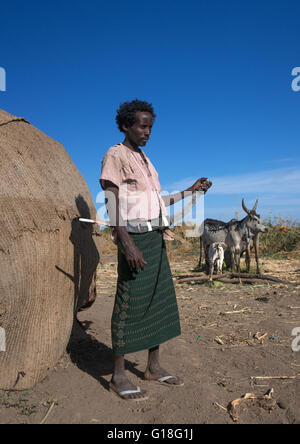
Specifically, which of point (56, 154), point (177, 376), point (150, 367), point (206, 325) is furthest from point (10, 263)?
point (206, 325)

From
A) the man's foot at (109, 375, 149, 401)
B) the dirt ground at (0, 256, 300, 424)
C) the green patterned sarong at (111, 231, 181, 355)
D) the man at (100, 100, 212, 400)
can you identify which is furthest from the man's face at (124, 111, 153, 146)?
the dirt ground at (0, 256, 300, 424)

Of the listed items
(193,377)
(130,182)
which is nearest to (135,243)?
(130,182)

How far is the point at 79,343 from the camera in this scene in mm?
3777

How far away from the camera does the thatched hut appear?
2441mm

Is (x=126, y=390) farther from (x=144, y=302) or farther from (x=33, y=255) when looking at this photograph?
(x=33, y=255)

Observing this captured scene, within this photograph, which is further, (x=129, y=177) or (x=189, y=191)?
(x=189, y=191)

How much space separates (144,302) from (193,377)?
0.83 metres

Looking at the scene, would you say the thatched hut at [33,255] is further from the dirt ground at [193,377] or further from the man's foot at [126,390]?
the man's foot at [126,390]

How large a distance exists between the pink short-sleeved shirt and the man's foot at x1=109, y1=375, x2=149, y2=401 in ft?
3.82

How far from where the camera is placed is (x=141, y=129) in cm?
275

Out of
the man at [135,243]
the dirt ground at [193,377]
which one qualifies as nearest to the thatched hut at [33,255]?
the dirt ground at [193,377]

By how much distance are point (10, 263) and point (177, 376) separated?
1622mm

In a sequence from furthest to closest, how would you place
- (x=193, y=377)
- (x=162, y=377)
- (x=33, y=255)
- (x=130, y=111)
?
(x=193, y=377)
(x=162, y=377)
(x=130, y=111)
(x=33, y=255)

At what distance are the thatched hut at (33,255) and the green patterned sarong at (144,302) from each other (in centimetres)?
44
